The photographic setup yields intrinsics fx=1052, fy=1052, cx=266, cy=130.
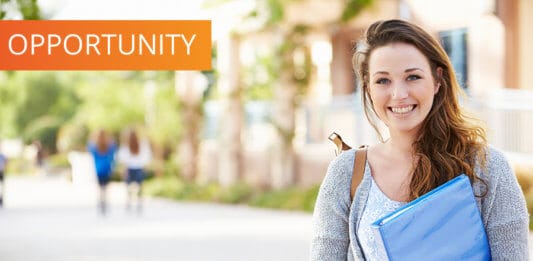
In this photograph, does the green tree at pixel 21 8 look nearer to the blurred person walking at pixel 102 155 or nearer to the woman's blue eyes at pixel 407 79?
the blurred person walking at pixel 102 155

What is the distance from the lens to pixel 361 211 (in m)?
2.62

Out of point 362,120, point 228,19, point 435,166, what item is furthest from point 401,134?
point 228,19

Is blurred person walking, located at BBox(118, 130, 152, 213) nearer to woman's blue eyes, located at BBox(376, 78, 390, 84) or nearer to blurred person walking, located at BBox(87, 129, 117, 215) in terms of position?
blurred person walking, located at BBox(87, 129, 117, 215)

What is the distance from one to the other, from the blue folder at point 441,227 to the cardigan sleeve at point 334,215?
0.26 meters

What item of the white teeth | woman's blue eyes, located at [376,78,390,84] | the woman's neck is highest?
woman's blue eyes, located at [376,78,390,84]

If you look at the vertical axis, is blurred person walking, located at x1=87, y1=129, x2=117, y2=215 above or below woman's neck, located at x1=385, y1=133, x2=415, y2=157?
below

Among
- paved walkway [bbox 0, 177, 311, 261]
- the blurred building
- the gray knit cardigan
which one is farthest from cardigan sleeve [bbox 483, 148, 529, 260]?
the blurred building

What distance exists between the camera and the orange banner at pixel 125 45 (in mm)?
6527

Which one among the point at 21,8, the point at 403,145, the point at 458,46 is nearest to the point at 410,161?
the point at 403,145

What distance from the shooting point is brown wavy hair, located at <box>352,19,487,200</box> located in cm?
258

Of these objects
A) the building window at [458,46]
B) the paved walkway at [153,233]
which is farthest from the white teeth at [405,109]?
the building window at [458,46]

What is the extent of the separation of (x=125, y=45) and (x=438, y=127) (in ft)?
13.8

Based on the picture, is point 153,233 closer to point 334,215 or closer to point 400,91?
point 334,215

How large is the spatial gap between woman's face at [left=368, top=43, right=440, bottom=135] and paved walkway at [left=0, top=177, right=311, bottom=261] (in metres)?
8.55
